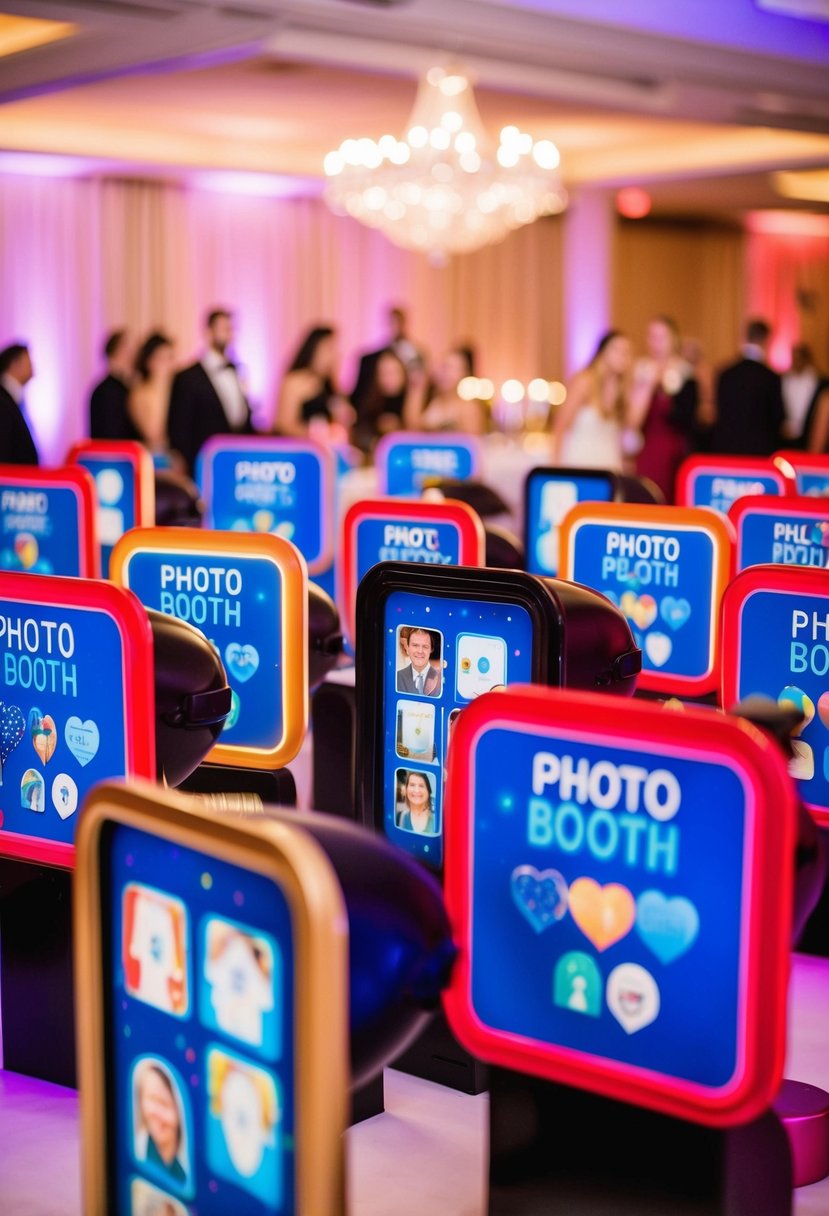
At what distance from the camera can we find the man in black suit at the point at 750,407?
7980 mm

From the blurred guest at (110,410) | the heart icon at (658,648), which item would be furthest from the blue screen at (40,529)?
the blurred guest at (110,410)

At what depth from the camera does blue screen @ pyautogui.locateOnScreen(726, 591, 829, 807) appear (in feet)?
8.29

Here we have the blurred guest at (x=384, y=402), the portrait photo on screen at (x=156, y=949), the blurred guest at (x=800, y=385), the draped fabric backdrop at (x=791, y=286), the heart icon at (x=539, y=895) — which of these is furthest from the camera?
the draped fabric backdrop at (x=791, y=286)

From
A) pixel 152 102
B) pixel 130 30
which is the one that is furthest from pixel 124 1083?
pixel 152 102

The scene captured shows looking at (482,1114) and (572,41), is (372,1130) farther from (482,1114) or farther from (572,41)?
(572,41)

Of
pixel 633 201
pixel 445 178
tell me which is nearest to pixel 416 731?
pixel 445 178

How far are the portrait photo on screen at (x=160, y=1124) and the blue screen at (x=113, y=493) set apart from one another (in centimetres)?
402

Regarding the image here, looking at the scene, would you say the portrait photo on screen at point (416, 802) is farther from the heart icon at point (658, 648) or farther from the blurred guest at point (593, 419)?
the blurred guest at point (593, 419)

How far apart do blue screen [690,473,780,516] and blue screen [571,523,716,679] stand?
1457 mm

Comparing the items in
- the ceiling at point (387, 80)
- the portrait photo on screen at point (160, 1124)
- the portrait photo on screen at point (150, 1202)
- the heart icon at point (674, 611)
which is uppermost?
the ceiling at point (387, 80)

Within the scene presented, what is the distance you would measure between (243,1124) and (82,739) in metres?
1.12

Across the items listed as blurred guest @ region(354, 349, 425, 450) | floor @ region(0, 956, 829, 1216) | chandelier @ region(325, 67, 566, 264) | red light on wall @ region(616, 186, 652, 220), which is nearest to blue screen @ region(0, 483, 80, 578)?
floor @ region(0, 956, 829, 1216)

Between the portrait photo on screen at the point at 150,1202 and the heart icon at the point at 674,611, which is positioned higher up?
the heart icon at the point at 674,611

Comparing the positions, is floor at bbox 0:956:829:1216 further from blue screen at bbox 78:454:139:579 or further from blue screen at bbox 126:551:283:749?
blue screen at bbox 78:454:139:579
